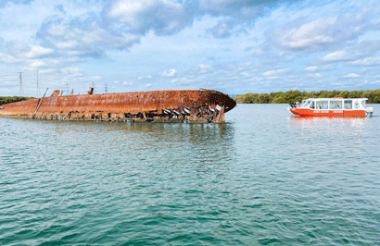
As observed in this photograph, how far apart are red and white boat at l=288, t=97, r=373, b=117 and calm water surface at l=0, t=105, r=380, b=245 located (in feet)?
134

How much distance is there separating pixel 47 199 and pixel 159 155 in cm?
808

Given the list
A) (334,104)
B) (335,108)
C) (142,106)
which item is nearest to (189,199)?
(142,106)

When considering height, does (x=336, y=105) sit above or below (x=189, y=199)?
above

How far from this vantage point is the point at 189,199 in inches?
348

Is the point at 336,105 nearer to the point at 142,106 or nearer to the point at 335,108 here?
the point at 335,108

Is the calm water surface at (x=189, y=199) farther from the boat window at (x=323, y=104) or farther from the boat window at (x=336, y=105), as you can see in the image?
the boat window at (x=336, y=105)

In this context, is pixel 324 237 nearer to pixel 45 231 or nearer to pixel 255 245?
pixel 255 245

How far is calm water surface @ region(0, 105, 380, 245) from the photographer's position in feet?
21.2

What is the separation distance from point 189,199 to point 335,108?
181ft

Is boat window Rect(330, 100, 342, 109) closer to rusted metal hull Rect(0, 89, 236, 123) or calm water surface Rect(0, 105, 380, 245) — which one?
rusted metal hull Rect(0, 89, 236, 123)

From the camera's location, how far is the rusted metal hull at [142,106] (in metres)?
35.8

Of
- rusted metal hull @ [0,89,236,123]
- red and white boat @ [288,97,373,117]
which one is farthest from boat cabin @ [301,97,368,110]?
rusted metal hull @ [0,89,236,123]

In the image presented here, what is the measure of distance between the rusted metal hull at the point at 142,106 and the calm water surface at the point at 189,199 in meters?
19.7

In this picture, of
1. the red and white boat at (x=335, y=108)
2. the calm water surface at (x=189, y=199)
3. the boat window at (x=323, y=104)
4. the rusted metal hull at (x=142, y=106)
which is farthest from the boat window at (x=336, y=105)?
the calm water surface at (x=189, y=199)
